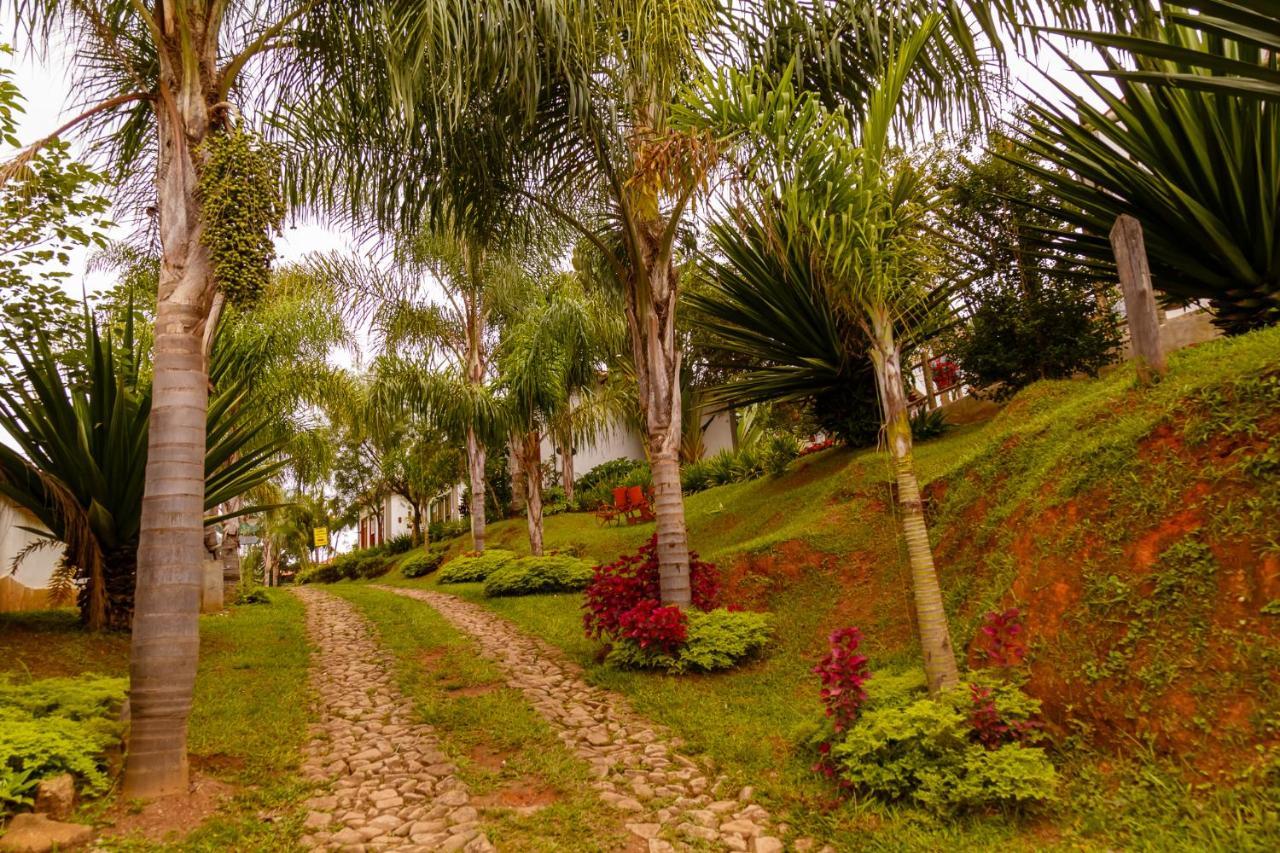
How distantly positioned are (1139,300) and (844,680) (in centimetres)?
328

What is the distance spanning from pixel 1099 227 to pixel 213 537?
1219 centimetres

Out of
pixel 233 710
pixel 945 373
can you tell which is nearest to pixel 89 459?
pixel 233 710

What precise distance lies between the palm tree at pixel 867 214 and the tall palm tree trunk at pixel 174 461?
3.14 metres

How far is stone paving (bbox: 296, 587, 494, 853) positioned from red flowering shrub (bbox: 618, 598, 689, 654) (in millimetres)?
1814

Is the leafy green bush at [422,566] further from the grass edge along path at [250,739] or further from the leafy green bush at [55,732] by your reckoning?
the leafy green bush at [55,732]

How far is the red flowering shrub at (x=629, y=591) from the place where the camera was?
268 inches

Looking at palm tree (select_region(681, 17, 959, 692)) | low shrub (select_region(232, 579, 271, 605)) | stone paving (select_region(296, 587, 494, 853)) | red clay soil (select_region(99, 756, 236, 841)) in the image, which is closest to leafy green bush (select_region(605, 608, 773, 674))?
stone paving (select_region(296, 587, 494, 853))

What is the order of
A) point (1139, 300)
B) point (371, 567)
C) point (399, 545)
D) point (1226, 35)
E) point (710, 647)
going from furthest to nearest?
point (399, 545) < point (371, 567) < point (710, 647) < point (1139, 300) < point (1226, 35)

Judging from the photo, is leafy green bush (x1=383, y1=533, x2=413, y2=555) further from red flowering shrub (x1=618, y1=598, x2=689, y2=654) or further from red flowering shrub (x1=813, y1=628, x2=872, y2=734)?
red flowering shrub (x1=813, y1=628, x2=872, y2=734)

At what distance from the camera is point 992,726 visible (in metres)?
3.59

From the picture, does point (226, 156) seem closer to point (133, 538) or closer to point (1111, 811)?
point (133, 538)

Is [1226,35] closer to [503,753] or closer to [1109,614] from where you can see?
[1109,614]

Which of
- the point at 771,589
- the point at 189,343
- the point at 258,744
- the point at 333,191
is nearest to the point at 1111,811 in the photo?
the point at 771,589

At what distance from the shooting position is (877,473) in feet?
26.3
